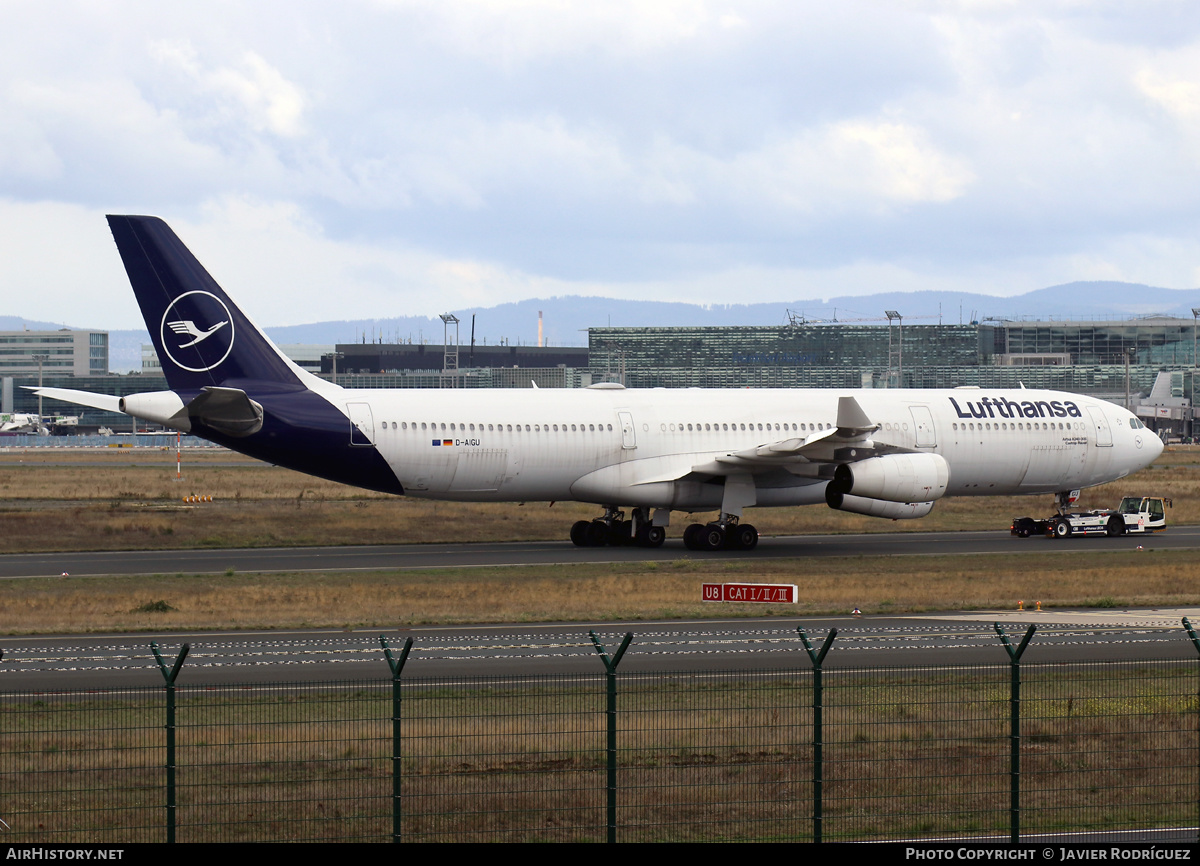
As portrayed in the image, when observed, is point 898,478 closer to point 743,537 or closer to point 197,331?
point 743,537

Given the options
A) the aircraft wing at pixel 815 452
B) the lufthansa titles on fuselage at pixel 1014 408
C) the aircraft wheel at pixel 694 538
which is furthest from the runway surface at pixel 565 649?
the lufthansa titles on fuselage at pixel 1014 408

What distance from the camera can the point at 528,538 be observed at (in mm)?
45469

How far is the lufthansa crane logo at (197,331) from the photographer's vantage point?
36.9 m

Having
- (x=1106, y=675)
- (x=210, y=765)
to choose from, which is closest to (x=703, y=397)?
(x=1106, y=675)

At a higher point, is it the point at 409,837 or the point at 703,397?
the point at 703,397

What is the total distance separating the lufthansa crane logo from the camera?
36875 millimetres

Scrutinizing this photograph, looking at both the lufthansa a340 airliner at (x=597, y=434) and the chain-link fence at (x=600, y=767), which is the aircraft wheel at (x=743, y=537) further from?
the chain-link fence at (x=600, y=767)

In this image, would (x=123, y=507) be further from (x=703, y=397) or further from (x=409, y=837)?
(x=409, y=837)

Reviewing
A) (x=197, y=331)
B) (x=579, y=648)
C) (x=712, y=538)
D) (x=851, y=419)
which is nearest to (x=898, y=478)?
(x=851, y=419)

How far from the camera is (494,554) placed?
3969 centimetres

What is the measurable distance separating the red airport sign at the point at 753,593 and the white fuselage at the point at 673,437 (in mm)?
11925

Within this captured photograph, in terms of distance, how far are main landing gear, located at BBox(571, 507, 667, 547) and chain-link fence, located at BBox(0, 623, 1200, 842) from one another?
78.7 feet

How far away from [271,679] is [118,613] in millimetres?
8886
